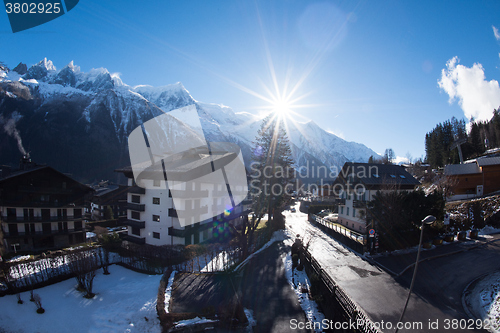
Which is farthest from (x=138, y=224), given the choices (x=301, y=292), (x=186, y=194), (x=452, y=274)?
(x=452, y=274)

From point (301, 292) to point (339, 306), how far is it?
5.07 m

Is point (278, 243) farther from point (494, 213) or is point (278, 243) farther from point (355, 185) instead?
point (494, 213)

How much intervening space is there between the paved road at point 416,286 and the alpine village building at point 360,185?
1136 cm

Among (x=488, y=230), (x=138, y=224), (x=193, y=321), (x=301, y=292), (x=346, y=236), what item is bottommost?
(x=301, y=292)

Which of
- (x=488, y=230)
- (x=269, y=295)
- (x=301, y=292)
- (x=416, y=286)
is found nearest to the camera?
(x=416, y=286)

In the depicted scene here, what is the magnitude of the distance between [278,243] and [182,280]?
16688 millimetres

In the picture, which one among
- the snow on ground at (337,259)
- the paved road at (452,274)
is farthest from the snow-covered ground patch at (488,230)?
the snow on ground at (337,259)

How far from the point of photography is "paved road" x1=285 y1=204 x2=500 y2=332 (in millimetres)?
12805

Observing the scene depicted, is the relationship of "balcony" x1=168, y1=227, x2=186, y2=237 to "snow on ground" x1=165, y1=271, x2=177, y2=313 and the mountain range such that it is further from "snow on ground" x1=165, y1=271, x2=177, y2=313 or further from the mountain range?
the mountain range

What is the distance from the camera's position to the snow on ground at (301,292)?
16.0 metres

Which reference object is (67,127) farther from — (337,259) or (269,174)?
(337,259)

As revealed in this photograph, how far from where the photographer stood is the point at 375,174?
116 feet

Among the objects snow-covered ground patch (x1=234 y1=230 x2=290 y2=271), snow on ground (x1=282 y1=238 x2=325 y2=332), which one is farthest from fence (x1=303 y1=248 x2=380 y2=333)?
snow-covered ground patch (x1=234 y1=230 x2=290 y2=271)

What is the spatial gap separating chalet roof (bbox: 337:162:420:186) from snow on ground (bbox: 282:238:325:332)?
1777 centimetres
